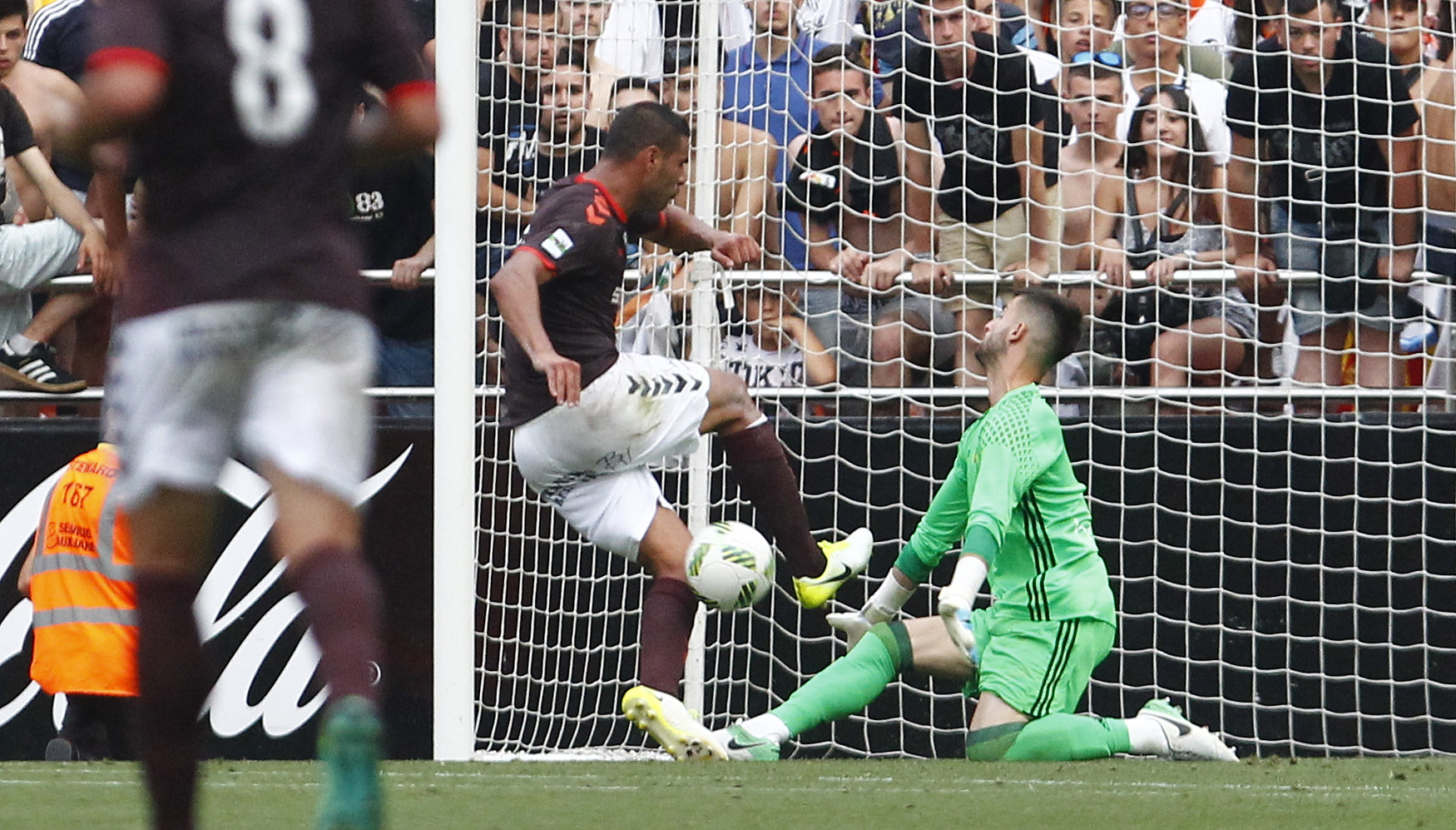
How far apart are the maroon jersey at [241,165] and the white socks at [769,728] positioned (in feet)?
11.7

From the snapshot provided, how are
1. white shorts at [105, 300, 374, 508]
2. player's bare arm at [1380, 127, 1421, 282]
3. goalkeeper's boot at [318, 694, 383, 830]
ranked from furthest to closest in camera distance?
Result: player's bare arm at [1380, 127, 1421, 282] < white shorts at [105, 300, 374, 508] < goalkeeper's boot at [318, 694, 383, 830]

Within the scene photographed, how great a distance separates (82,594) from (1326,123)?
5464 millimetres

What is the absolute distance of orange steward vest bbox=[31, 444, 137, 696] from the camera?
773 cm

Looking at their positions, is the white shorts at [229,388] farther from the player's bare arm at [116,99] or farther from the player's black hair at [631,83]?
the player's black hair at [631,83]

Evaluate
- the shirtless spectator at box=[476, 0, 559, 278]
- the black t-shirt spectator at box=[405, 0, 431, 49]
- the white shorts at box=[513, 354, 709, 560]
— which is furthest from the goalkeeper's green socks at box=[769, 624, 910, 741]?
the black t-shirt spectator at box=[405, 0, 431, 49]

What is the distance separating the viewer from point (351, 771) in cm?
257

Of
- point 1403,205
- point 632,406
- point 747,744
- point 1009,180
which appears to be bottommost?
point 747,744

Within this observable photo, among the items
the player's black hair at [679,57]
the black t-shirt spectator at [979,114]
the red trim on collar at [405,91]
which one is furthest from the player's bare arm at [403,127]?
the black t-shirt spectator at [979,114]

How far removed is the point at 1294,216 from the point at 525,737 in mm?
3946

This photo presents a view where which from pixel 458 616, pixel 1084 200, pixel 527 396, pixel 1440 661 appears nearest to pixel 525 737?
pixel 458 616

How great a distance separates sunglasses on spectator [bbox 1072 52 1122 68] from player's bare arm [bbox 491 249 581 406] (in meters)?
3.06

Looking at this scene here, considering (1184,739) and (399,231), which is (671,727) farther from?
(399,231)

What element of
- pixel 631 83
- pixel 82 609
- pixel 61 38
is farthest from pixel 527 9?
pixel 82 609

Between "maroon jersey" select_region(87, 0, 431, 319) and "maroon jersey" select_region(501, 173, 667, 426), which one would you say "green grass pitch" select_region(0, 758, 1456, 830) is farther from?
"maroon jersey" select_region(87, 0, 431, 319)
